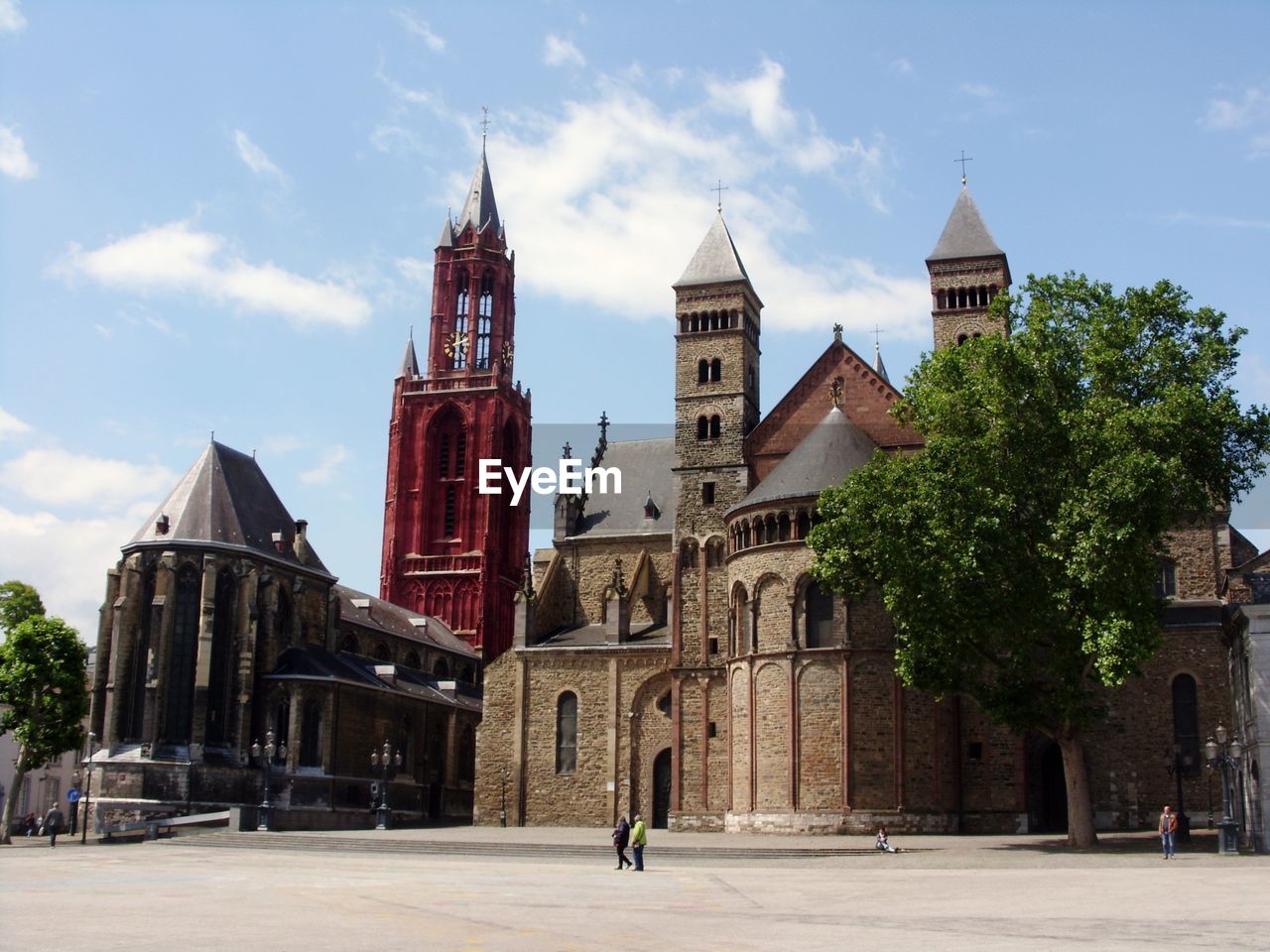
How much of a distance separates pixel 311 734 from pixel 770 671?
22712mm

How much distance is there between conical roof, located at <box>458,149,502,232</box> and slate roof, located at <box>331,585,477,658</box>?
31.4 metres

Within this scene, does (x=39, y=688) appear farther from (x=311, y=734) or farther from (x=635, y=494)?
(x=635, y=494)

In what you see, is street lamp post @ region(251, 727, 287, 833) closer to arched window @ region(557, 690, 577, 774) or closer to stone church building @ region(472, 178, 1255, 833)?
stone church building @ region(472, 178, 1255, 833)

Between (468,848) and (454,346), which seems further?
(454,346)

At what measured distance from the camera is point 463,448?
321 ft

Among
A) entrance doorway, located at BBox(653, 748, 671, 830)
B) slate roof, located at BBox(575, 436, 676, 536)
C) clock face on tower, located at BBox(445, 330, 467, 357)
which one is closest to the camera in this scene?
entrance doorway, located at BBox(653, 748, 671, 830)

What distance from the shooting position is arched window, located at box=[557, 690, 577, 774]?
58.1 metres

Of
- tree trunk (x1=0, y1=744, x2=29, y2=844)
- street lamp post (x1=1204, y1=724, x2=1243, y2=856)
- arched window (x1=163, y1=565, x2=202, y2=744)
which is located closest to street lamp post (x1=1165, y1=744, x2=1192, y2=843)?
street lamp post (x1=1204, y1=724, x2=1243, y2=856)

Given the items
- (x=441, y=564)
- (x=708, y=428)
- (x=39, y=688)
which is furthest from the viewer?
(x=441, y=564)

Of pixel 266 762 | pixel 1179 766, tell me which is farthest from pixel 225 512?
pixel 1179 766

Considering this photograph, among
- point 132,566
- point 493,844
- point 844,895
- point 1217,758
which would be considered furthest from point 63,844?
point 1217,758

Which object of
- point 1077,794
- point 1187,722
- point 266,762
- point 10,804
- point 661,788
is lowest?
point 10,804

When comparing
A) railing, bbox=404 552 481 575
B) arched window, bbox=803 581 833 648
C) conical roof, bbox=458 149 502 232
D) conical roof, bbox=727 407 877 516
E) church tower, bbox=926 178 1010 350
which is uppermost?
conical roof, bbox=458 149 502 232

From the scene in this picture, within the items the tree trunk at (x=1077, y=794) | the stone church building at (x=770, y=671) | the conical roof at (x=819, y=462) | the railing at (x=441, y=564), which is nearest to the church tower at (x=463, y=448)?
the railing at (x=441, y=564)
